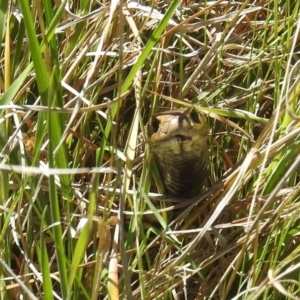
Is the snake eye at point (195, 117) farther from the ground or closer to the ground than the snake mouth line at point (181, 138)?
farther from the ground

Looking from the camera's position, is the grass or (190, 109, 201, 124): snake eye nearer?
the grass

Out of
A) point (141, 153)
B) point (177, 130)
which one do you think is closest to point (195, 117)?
point (177, 130)

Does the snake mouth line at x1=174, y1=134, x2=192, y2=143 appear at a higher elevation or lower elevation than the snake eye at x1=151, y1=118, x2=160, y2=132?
lower

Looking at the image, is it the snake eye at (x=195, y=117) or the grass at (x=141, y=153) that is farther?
the snake eye at (x=195, y=117)

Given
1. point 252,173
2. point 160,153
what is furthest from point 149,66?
point 252,173

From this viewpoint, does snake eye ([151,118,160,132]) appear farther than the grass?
Yes
